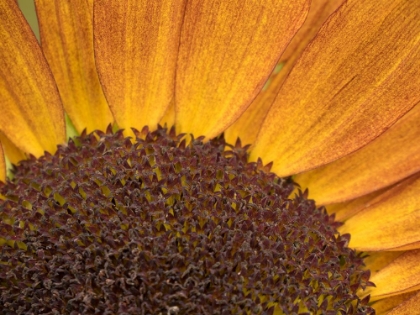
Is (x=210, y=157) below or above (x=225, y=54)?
below

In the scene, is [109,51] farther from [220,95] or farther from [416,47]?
[416,47]

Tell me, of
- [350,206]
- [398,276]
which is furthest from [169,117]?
[398,276]

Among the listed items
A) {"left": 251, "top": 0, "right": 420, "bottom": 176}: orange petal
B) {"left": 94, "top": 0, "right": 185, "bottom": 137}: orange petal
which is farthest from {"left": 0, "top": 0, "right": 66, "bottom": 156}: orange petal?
{"left": 251, "top": 0, "right": 420, "bottom": 176}: orange petal

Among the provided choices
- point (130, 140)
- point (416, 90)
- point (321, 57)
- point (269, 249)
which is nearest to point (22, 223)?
point (130, 140)

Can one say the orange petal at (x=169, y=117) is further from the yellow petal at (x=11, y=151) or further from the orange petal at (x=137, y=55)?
the yellow petal at (x=11, y=151)

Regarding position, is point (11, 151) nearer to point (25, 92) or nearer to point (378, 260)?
point (25, 92)

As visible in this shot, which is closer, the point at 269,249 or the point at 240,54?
the point at 269,249
